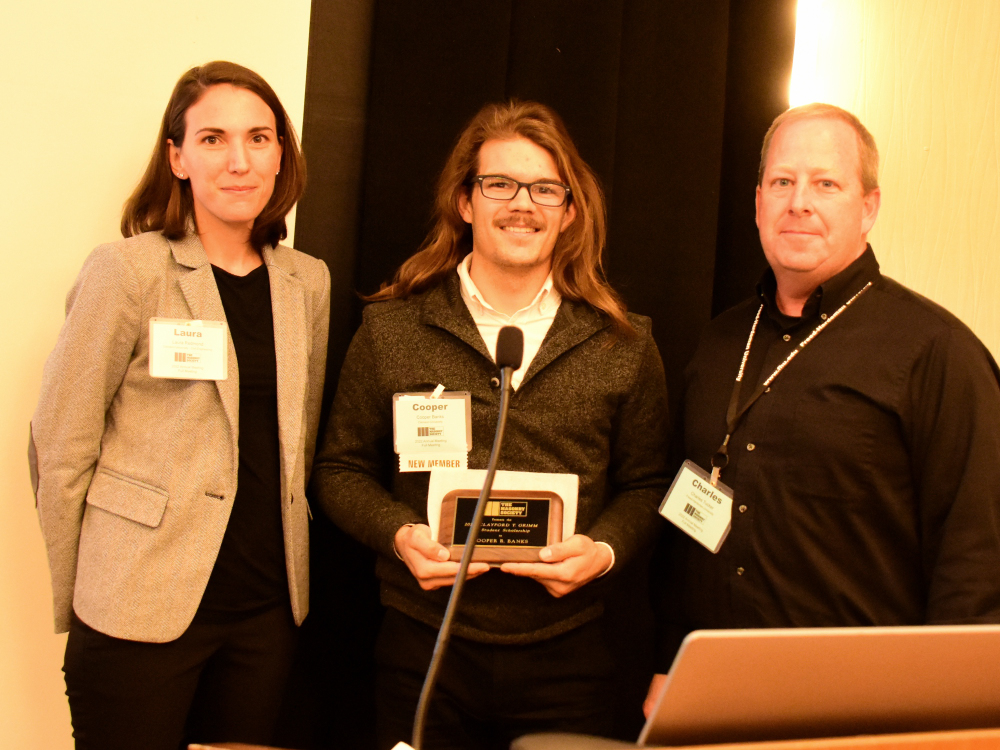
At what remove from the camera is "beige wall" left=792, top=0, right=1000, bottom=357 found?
7.89ft

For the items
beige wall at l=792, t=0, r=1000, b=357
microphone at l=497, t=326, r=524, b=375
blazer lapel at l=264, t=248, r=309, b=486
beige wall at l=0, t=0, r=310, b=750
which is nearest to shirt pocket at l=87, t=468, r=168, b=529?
blazer lapel at l=264, t=248, r=309, b=486

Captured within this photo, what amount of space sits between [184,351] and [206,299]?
0.42 feet

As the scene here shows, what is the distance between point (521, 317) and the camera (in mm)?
1804

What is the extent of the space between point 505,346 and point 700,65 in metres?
1.50

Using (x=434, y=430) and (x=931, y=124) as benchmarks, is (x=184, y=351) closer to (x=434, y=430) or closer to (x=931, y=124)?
(x=434, y=430)

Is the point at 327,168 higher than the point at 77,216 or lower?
higher

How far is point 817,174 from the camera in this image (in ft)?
5.24

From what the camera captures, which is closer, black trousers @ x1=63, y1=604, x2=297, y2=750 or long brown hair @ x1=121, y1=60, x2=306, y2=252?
black trousers @ x1=63, y1=604, x2=297, y2=750

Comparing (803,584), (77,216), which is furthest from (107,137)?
(803,584)

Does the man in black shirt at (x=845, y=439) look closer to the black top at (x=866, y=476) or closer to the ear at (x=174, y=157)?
the black top at (x=866, y=476)

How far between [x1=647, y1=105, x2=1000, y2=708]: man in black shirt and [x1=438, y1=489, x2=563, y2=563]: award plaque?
15.5 inches

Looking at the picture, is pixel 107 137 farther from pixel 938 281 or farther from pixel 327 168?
pixel 938 281

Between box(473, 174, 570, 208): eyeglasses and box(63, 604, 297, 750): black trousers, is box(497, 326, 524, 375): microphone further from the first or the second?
box(63, 604, 297, 750): black trousers

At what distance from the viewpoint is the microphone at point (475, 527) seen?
0.92 metres
